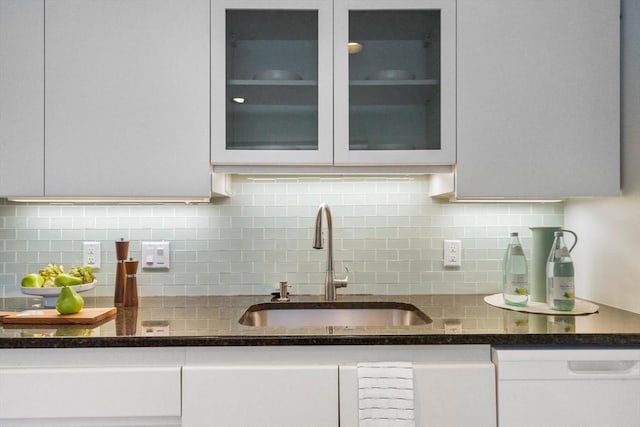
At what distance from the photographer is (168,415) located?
1.26m

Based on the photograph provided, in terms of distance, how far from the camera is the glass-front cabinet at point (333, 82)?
159cm

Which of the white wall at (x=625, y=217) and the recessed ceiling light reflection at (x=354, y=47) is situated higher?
the recessed ceiling light reflection at (x=354, y=47)

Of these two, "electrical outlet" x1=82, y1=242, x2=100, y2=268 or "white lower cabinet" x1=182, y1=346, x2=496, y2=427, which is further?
"electrical outlet" x1=82, y1=242, x2=100, y2=268

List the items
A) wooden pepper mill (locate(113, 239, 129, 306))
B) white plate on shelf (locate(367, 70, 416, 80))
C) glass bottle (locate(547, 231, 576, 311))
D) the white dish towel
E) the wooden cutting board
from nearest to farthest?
1. the white dish towel
2. the wooden cutting board
3. glass bottle (locate(547, 231, 576, 311))
4. white plate on shelf (locate(367, 70, 416, 80))
5. wooden pepper mill (locate(113, 239, 129, 306))

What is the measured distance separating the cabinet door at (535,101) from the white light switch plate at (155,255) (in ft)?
3.96

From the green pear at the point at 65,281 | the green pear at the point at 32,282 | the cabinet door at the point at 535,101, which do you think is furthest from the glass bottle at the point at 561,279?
the green pear at the point at 32,282

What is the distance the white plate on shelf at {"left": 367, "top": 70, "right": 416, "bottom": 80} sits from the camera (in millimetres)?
1626

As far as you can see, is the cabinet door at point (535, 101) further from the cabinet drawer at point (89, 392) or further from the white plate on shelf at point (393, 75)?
the cabinet drawer at point (89, 392)

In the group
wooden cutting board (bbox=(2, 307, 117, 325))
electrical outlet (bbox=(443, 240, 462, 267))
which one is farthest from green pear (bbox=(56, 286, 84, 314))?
electrical outlet (bbox=(443, 240, 462, 267))

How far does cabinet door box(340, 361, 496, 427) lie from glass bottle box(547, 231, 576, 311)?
0.44 m

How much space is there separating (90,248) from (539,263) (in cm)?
179

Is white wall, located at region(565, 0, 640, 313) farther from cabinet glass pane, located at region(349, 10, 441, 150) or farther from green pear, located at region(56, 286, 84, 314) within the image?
green pear, located at region(56, 286, 84, 314)

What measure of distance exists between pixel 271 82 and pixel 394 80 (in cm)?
44

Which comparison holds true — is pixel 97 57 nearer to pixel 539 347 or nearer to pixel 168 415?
pixel 168 415
